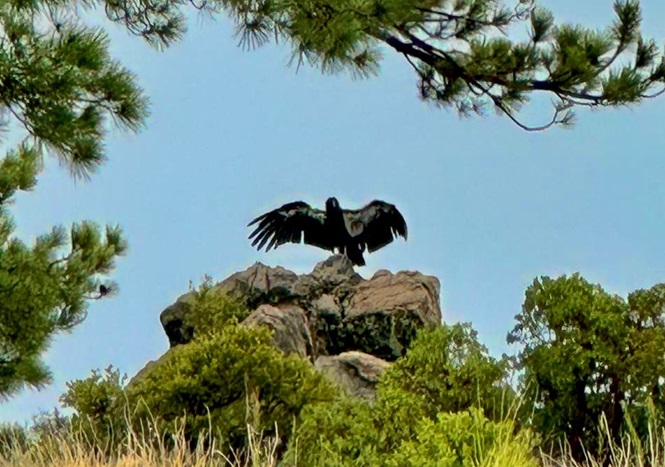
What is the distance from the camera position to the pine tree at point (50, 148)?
361cm

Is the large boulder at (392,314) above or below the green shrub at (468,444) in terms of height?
above

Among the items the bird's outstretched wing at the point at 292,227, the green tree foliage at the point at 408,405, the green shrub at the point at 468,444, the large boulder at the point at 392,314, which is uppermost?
the bird's outstretched wing at the point at 292,227

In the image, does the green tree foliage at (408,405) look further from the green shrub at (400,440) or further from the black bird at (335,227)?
the black bird at (335,227)

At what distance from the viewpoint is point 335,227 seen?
7156mm

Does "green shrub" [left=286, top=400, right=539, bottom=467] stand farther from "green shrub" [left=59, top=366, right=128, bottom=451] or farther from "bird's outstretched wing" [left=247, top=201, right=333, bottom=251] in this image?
"bird's outstretched wing" [left=247, top=201, right=333, bottom=251]

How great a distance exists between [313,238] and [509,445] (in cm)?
A: 464

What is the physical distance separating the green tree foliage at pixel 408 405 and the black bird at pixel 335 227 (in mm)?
3512

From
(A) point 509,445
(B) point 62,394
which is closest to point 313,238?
(B) point 62,394

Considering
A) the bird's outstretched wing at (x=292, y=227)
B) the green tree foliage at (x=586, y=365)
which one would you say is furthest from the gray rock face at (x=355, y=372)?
the bird's outstretched wing at (x=292, y=227)

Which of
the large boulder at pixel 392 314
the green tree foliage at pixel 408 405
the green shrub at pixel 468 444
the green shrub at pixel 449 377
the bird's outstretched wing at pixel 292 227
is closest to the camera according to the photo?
the green shrub at pixel 468 444

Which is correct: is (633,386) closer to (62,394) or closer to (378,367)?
(378,367)

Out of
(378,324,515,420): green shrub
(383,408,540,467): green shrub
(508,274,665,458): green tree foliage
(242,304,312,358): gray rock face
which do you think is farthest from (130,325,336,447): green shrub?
(242,304,312,358): gray rock face

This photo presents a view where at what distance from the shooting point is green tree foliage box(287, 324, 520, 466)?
3137 millimetres

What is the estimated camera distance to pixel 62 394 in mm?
4168
